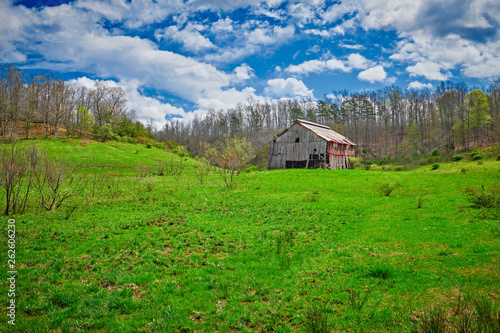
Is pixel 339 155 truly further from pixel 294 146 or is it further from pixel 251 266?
pixel 251 266

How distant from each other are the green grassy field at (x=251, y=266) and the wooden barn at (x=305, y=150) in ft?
97.0

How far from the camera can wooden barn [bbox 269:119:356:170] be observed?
4834cm

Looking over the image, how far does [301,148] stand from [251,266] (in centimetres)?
4274

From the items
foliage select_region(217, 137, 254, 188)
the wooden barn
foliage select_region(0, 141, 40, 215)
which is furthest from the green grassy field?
the wooden barn

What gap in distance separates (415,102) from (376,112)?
14.3 metres

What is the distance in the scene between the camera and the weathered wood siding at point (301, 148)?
48612 mm

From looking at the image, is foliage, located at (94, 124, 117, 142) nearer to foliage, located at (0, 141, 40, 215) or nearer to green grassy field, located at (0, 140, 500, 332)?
green grassy field, located at (0, 140, 500, 332)

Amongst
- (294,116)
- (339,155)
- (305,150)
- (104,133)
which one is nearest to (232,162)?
(305,150)

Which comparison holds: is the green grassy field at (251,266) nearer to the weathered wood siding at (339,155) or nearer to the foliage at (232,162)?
the foliage at (232,162)

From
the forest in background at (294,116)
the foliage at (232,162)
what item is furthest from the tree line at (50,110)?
the foliage at (232,162)

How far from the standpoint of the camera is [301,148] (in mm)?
50344

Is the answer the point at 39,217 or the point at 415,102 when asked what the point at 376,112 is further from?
the point at 39,217

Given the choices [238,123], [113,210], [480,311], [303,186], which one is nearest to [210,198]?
[113,210]

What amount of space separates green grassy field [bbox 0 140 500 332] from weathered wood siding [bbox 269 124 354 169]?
2998 cm
